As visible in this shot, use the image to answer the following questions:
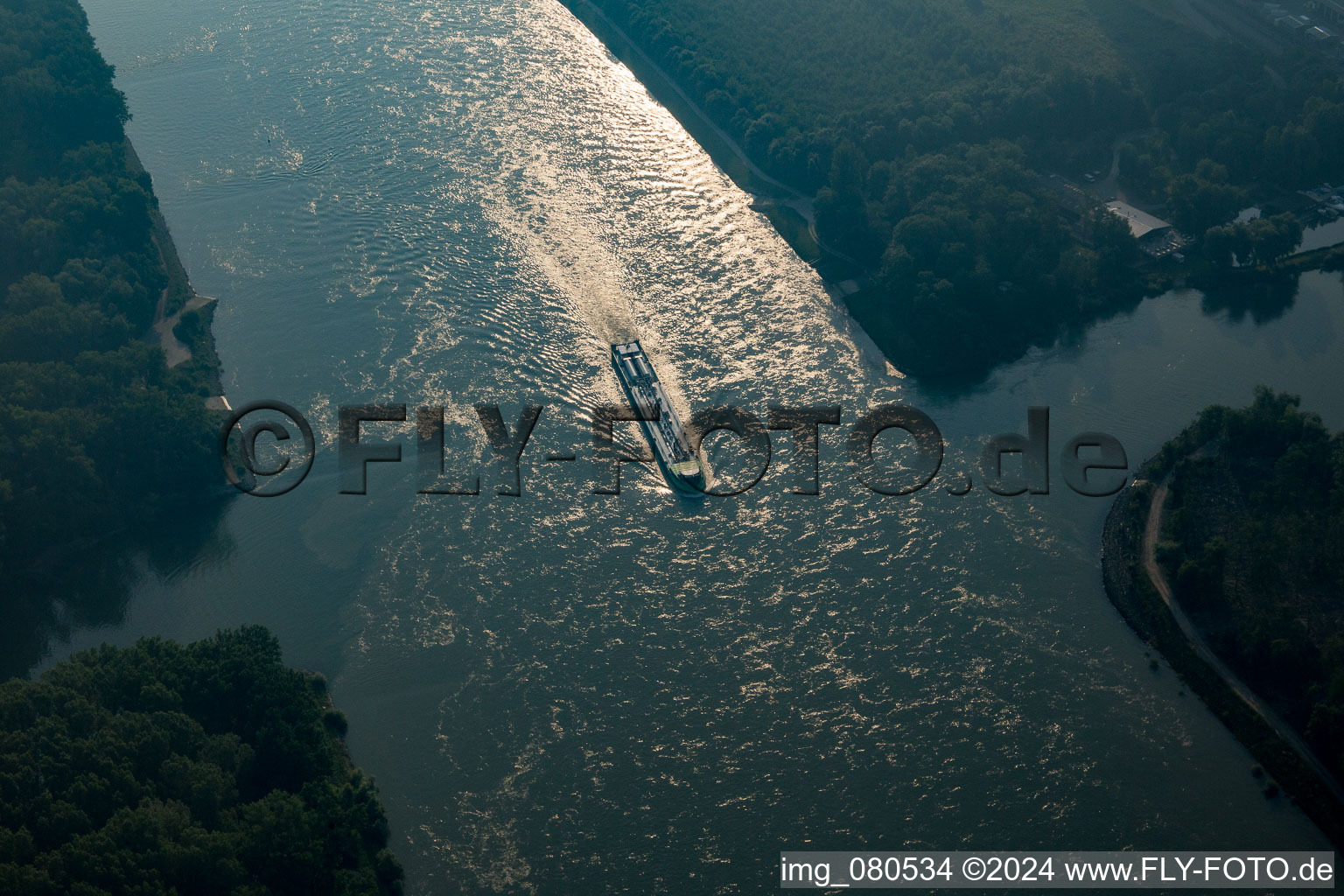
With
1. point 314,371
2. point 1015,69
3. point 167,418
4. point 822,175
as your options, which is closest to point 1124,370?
point 822,175

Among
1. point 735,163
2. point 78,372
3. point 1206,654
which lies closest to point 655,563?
point 1206,654

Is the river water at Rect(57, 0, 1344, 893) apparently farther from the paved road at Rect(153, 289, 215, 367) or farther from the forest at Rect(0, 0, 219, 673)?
the forest at Rect(0, 0, 219, 673)

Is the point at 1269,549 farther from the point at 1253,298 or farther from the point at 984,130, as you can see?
the point at 984,130

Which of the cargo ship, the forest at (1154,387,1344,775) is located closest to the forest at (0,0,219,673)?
the cargo ship

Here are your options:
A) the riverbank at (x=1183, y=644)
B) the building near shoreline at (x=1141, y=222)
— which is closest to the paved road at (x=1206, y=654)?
the riverbank at (x=1183, y=644)

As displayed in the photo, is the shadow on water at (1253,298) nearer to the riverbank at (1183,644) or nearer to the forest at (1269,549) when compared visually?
the forest at (1269,549)

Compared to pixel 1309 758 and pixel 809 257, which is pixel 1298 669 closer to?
pixel 1309 758
